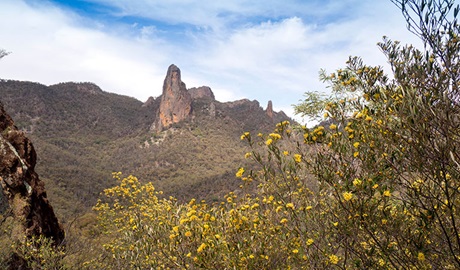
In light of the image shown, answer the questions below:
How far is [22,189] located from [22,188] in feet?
0.11

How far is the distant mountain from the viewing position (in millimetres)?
102231

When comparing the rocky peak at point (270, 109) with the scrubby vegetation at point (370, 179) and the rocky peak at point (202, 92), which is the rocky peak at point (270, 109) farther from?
the scrubby vegetation at point (370, 179)

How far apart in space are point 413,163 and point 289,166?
1.14 metres

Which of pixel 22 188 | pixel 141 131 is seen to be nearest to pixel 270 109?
pixel 141 131

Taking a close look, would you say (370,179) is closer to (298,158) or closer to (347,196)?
(347,196)

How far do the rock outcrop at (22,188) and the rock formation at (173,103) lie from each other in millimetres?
130966

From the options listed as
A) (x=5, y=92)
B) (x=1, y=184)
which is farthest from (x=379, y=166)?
(x=5, y=92)

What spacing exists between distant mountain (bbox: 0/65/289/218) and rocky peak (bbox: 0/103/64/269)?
216ft

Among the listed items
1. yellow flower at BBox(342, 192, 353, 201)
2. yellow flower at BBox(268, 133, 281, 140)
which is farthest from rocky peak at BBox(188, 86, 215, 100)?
yellow flower at BBox(342, 192, 353, 201)

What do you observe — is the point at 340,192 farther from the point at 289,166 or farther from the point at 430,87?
the point at 430,87

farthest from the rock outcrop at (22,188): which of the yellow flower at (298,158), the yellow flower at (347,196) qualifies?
the yellow flower at (347,196)

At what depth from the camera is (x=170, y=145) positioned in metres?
129

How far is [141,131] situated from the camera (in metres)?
154

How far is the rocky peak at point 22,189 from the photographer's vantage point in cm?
932
